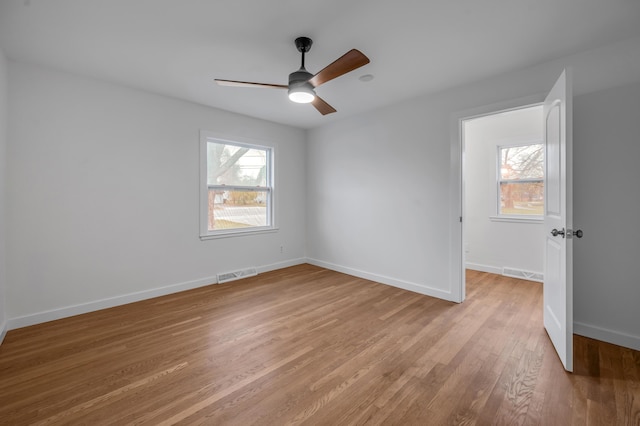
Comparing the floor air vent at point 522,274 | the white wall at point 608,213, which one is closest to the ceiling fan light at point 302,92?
the white wall at point 608,213

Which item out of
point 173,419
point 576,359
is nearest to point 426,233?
point 576,359

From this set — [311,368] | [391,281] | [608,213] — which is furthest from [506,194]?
[311,368]

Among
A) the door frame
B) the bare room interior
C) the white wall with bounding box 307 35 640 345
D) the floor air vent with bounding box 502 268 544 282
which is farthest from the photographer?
the floor air vent with bounding box 502 268 544 282

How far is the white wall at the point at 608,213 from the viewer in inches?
90.4

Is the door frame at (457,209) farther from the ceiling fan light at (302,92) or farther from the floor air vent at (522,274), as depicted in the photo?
the ceiling fan light at (302,92)

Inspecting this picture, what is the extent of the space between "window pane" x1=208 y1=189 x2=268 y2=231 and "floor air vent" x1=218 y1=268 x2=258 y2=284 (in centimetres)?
70

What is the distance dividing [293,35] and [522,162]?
159 inches

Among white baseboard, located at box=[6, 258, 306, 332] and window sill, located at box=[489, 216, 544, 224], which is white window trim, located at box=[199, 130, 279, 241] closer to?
white baseboard, located at box=[6, 258, 306, 332]

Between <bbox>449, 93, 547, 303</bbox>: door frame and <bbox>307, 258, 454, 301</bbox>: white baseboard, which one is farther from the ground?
<bbox>449, 93, 547, 303</bbox>: door frame

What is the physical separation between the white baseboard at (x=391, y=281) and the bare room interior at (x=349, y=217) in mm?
36

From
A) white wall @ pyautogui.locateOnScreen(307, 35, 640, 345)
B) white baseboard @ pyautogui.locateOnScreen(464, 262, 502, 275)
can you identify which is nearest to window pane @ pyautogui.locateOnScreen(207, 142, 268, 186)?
white wall @ pyautogui.locateOnScreen(307, 35, 640, 345)

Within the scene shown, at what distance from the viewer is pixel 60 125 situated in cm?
288

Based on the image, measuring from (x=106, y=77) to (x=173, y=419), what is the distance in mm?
3360

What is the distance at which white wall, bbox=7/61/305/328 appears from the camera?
2.71m
